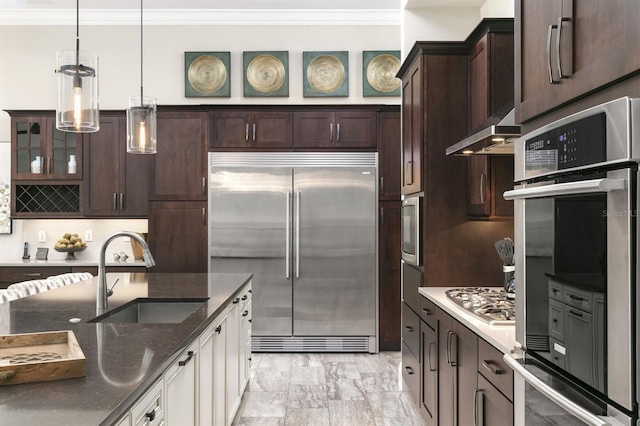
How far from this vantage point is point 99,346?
5.61 ft

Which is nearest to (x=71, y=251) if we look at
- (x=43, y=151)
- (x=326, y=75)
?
(x=43, y=151)

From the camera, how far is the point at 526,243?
1.59 meters

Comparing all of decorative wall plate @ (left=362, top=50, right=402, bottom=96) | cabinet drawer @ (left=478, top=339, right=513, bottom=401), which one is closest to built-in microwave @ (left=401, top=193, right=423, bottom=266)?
cabinet drawer @ (left=478, top=339, right=513, bottom=401)

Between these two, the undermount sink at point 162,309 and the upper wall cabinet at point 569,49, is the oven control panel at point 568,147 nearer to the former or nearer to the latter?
the upper wall cabinet at point 569,49

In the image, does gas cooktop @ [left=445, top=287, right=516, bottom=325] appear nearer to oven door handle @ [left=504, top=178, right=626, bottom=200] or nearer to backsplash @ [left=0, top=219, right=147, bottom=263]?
oven door handle @ [left=504, top=178, right=626, bottom=200]

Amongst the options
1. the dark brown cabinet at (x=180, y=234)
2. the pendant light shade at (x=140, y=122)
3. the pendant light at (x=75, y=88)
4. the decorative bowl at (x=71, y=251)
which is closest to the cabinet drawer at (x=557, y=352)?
the pendant light at (x=75, y=88)

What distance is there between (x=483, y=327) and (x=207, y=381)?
1.30 metres

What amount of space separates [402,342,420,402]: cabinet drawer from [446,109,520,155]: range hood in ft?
4.71

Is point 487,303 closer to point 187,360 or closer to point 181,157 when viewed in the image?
point 187,360

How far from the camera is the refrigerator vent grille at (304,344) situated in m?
4.89

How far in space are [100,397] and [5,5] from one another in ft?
18.2

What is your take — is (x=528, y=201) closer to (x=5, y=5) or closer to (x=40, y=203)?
(x=40, y=203)

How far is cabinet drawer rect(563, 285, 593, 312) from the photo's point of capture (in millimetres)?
1200

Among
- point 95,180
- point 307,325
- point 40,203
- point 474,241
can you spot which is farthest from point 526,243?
point 40,203
